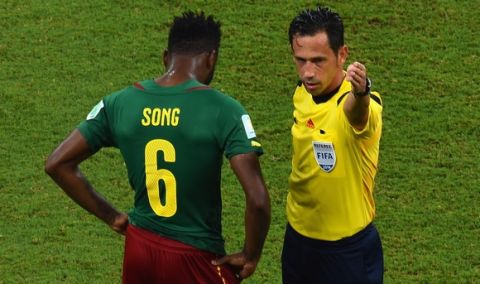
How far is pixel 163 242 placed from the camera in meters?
5.27

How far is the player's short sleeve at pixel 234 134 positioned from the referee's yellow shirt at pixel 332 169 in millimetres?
608

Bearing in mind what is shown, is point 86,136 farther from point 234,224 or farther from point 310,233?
point 234,224

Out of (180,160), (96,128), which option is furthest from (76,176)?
(180,160)

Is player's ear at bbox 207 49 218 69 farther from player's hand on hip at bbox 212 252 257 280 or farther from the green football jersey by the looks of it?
player's hand on hip at bbox 212 252 257 280

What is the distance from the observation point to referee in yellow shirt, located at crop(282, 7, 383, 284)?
5.51 m

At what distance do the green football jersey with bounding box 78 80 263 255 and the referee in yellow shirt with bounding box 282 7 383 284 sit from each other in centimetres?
57

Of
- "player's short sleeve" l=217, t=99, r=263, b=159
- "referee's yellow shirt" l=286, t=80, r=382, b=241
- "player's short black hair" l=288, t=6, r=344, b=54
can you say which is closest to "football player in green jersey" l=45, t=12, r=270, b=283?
"player's short sleeve" l=217, t=99, r=263, b=159

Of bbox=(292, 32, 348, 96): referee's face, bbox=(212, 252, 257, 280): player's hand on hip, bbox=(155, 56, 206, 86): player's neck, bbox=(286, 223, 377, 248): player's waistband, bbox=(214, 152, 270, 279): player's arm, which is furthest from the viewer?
bbox=(286, 223, 377, 248): player's waistband

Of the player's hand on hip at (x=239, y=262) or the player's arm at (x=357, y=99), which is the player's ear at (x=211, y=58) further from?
the player's hand on hip at (x=239, y=262)

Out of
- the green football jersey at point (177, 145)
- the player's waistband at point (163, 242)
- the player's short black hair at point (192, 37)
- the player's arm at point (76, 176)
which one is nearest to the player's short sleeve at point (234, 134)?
the green football jersey at point (177, 145)

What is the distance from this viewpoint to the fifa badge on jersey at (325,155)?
5574 mm

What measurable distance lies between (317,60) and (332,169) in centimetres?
56

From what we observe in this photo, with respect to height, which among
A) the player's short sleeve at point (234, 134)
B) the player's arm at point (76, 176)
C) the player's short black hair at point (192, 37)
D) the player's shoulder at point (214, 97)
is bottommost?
the player's arm at point (76, 176)

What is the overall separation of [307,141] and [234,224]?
11.2 feet
